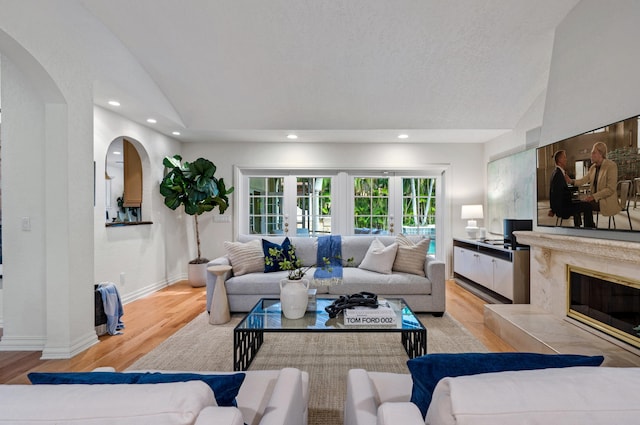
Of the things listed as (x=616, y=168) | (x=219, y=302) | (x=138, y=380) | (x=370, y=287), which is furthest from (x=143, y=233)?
(x=616, y=168)

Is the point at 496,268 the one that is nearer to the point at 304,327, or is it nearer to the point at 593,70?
the point at 593,70

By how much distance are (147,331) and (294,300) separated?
65.5 inches

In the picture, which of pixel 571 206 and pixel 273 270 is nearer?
pixel 571 206

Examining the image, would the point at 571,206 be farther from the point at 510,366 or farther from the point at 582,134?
the point at 510,366

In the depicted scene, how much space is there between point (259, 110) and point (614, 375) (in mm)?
4082

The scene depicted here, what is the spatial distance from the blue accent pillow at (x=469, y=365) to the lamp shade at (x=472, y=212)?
4.15 meters

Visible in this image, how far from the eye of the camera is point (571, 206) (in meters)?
2.67

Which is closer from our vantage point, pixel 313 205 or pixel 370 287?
pixel 370 287

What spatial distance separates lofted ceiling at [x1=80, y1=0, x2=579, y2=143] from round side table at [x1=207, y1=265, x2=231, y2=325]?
207 cm

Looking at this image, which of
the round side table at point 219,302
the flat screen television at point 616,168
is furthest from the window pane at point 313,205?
the flat screen television at point 616,168

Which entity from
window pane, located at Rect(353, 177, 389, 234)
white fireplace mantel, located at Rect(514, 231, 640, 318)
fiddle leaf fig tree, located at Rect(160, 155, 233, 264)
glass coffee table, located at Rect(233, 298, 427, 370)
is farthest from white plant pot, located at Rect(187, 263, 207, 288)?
white fireplace mantel, located at Rect(514, 231, 640, 318)

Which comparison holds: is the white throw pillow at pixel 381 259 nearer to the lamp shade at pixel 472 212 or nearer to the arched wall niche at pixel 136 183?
the lamp shade at pixel 472 212

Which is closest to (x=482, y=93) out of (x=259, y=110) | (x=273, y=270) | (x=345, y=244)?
(x=345, y=244)

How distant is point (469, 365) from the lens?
88cm
